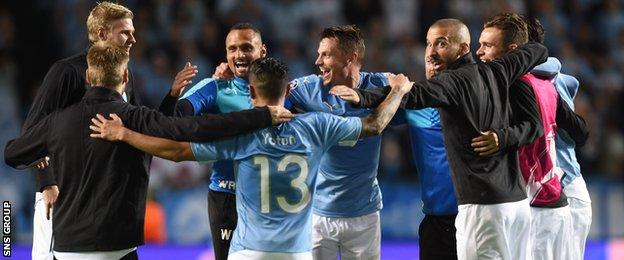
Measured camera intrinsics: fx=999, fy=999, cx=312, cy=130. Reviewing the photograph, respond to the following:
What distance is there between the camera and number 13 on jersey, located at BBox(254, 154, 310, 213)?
5406 mm

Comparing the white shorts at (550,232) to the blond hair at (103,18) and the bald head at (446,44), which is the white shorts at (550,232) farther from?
the blond hair at (103,18)

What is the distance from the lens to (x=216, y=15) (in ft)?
44.9

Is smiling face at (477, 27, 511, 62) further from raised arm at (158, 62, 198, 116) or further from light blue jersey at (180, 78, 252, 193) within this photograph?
raised arm at (158, 62, 198, 116)

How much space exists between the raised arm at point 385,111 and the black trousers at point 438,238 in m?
1.34

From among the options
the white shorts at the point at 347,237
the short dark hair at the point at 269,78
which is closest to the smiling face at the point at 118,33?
the short dark hair at the point at 269,78

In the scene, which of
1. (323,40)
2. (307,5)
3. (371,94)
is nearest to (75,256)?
(371,94)

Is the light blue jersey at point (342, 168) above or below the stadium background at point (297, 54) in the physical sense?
below

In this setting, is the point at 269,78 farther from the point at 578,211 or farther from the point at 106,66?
the point at 578,211

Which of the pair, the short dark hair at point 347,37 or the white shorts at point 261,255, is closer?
the white shorts at point 261,255

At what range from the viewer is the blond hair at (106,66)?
5457 mm

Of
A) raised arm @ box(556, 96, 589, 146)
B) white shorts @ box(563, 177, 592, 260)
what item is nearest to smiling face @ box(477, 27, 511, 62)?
raised arm @ box(556, 96, 589, 146)

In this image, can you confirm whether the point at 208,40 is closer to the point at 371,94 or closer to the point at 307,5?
the point at 307,5

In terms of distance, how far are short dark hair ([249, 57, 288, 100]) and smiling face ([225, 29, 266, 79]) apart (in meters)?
1.38

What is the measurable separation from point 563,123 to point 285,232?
2.50 metres
